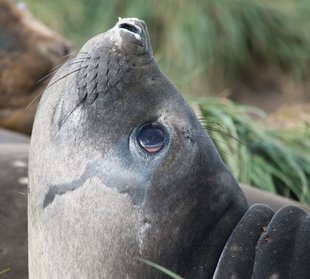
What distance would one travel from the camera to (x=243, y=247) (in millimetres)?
2338

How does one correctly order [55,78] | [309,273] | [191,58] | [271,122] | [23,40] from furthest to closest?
[191,58] < [271,122] < [23,40] < [55,78] < [309,273]

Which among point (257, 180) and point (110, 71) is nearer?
point (110, 71)

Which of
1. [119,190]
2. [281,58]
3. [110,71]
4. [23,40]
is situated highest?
[110,71]

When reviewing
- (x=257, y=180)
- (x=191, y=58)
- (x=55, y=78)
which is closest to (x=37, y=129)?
(x=55, y=78)

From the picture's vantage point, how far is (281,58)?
9305mm

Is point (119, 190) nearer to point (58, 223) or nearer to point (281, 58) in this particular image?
point (58, 223)

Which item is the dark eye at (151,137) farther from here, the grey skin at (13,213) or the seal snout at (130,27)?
the grey skin at (13,213)

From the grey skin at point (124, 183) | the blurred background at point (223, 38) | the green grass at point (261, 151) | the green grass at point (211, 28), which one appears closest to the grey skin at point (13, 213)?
the grey skin at point (124, 183)

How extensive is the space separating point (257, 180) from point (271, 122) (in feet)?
4.07

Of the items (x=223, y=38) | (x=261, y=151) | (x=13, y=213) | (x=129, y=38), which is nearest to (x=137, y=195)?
(x=129, y=38)

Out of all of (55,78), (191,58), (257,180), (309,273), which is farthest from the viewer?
(191,58)

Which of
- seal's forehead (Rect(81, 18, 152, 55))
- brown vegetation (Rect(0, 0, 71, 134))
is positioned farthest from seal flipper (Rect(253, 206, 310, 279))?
brown vegetation (Rect(0, 0, 71, 134))

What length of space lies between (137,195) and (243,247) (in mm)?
268

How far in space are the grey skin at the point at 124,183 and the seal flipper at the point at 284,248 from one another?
0.34 feet
